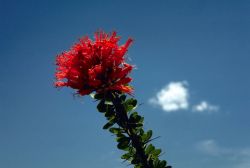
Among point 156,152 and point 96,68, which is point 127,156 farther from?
point 96,68

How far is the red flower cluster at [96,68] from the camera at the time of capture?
6.19 m

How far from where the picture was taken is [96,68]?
607 cm

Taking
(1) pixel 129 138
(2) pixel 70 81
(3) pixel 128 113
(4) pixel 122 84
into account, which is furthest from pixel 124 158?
(2) pixel 70 81

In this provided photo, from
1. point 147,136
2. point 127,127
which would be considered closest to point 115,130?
point 127,127

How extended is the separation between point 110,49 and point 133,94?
1.03 m

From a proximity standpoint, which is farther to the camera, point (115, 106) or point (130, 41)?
point (130, 41)

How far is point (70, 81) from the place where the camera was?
6.42 m

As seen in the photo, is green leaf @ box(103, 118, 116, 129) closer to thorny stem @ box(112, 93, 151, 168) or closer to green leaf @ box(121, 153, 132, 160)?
thorny stem @ box(112, 93, 151, 168)

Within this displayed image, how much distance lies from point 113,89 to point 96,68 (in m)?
0.52

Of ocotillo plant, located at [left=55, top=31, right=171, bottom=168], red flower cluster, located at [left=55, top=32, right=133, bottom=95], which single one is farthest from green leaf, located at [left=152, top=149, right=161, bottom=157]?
red flower cluster, located at [left=55, top=32, right=133, bottom=95]

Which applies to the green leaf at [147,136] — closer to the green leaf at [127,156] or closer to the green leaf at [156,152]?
the green leaf at [156,152]

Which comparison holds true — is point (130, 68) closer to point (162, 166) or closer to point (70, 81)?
point (70, 81)

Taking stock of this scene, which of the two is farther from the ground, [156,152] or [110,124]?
[110,124]

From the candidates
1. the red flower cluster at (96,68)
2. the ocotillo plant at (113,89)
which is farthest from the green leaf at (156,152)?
the red flower cluster at (96,68)
